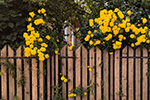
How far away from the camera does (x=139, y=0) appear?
3.27 m

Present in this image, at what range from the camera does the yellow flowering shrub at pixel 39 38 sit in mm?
2600

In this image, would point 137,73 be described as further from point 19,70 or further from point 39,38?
point 19,70

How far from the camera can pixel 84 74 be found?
114 inches

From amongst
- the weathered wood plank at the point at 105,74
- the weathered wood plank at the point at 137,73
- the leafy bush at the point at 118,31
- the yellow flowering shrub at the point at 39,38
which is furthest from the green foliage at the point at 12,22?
the weathered wood plank at the point at 137,73

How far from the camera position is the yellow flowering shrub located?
2.60m

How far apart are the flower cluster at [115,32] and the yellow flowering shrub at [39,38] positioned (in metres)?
0.65

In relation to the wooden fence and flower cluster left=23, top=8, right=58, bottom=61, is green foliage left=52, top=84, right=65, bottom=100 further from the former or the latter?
flower cluster left=23, top=8, right=58, bottom=61

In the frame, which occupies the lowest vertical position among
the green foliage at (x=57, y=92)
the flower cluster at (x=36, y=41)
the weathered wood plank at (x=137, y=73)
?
the green foliage at (x=57, y=92)

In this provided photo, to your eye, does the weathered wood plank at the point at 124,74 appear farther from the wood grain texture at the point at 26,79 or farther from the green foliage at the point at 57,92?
the wood grain texture at the point at 26,79

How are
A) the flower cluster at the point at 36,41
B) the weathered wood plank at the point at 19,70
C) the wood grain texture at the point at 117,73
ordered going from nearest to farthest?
the flower cluster at the point at 36,41
the weathered wood plank at the point at 19,70
the wood grain texture at the point at 117,73

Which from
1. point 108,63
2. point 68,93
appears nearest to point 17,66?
point 68,93

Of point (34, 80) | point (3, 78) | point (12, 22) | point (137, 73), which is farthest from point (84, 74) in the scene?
point (12, 22)

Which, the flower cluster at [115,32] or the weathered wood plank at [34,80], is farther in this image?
the weathered wood plank at [34,80]

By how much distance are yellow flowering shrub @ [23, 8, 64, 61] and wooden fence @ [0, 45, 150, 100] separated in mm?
226
